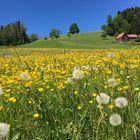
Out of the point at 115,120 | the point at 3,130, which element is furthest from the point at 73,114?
the point at 3,130

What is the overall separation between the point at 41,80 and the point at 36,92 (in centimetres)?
137

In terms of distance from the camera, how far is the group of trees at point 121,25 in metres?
108

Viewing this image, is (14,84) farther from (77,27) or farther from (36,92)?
(77,27)

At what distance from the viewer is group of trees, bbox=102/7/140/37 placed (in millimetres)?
108375

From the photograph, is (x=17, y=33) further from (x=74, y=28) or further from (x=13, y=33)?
(x=74, y=28)

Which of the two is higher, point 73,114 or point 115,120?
point 115,120

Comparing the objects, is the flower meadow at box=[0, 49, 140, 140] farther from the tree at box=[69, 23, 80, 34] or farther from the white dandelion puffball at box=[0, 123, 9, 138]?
the tree at box=[69, 23, 80, 34]

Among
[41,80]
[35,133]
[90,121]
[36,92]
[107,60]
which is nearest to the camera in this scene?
[35,133]

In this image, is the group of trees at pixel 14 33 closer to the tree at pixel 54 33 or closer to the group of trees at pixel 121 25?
the tree at pixel 54 33

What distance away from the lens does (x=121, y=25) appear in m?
112

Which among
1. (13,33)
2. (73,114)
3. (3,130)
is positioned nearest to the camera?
(3,130)

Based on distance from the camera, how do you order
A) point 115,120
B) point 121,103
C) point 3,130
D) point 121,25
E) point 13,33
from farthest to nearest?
point 13,33 → point 121,25 → point 121,103 → point 115,120 → point 3,130

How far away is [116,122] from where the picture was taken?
10.3 ft

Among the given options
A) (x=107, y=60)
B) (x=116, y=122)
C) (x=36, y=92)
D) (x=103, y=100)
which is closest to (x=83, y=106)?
(x=36, y=92)
